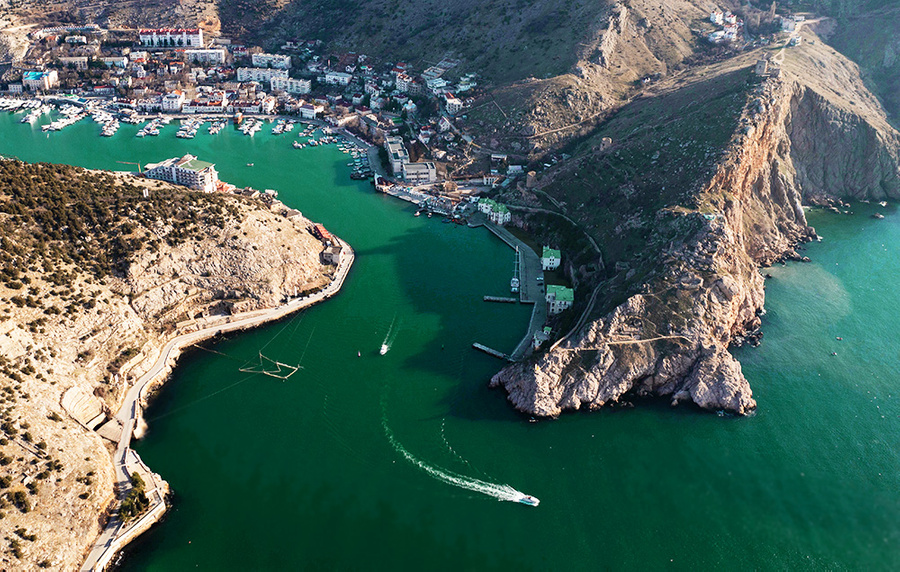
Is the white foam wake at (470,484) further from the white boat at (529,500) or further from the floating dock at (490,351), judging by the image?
the floating dock at (490,351)

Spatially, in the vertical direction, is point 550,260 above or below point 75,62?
below

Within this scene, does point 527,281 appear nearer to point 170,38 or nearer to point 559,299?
point 559,299

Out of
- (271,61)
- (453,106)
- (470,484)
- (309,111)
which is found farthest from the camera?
(271,61)

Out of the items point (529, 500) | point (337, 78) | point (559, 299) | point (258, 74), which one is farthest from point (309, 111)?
point (529, 500)

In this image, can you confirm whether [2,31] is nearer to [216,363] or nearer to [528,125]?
[528,125]

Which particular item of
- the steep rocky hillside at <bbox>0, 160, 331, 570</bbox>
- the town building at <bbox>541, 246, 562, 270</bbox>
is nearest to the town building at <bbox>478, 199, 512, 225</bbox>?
the town building at <bbox>541, 246, 562, 270</bbox>

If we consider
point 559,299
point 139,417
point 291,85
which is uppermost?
point 291,85

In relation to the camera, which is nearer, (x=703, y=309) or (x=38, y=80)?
(x=703, y=309)
